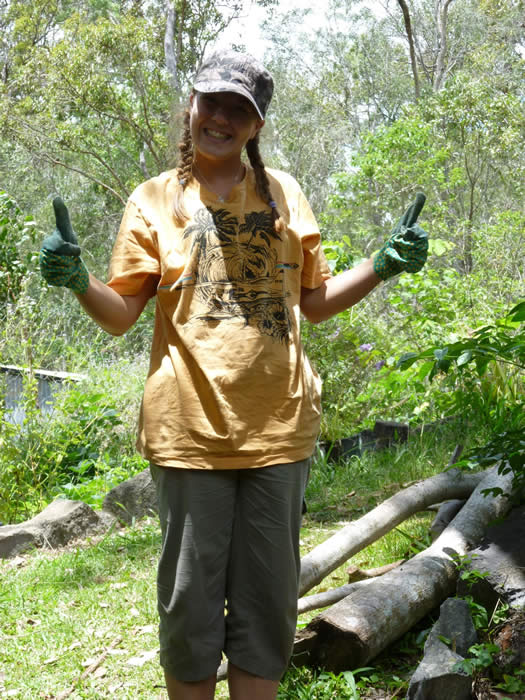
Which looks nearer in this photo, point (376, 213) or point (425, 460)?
point (425, 460)

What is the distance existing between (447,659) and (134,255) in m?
1.38

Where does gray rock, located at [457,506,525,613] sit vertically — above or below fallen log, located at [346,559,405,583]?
above

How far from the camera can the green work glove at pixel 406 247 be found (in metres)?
1.85

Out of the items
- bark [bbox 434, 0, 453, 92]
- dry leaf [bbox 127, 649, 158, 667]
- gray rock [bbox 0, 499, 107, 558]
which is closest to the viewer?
dry leaf [bbox 127, 649, 158, 667]

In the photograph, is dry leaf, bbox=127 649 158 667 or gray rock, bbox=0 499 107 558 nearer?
dry leaf, bbox=127 649 158 667

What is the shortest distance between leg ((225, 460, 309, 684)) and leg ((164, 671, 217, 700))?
0.27ft

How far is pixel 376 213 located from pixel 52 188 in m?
8.88

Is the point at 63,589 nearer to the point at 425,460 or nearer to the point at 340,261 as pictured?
the point at 425,460

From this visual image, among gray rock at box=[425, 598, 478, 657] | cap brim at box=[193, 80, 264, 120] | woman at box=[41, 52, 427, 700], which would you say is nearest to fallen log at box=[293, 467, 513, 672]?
gray rock at box=[425, 598, 478, 657]

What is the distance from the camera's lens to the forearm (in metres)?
1.94

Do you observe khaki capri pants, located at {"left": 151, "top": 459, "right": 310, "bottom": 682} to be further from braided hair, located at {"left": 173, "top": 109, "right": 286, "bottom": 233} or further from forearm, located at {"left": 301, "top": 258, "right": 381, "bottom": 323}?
braided hair, located at {"left": 173, "top": 109, "right": 286, "bottom": 233}

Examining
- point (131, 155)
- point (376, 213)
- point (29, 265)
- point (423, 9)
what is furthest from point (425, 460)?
point (423, 9)

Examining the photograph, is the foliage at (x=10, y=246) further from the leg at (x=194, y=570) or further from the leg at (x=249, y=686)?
the leg at (x=249, y=686)

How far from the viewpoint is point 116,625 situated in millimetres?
2908
